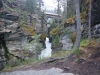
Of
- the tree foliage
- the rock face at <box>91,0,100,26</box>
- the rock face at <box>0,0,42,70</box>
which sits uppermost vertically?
the tree foliage

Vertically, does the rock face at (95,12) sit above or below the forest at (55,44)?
above

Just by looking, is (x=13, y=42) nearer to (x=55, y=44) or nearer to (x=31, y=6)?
(x=55, y=44)

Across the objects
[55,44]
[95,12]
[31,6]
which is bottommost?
[55,44]

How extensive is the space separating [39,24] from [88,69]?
31.2m

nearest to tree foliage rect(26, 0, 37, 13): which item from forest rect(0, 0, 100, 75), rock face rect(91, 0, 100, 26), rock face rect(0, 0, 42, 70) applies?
forest rect(0, 0, 100, 75)

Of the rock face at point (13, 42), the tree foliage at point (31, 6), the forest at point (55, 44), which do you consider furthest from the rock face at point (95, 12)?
the tree foliage at point (31, 6)

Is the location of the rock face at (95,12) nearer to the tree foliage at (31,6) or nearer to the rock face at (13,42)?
the rock face at (13,42)

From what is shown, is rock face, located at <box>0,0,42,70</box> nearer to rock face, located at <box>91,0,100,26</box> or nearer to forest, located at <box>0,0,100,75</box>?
forest, located at <box>0,0,100,75</box>

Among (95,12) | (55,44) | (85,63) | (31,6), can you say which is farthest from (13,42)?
(31,6)

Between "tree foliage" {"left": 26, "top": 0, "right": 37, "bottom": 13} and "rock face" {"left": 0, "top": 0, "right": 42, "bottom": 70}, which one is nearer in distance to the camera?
"rock face" {"left": 0, "top": 0, "right": 42, "bottom": 70}

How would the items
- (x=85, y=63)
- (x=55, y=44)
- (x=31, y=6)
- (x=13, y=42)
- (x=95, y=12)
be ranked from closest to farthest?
(x=85, y=63)
(x=95, y=12)
(x=55, y=44)
(x=13, y=42)
(x=31, y=6)

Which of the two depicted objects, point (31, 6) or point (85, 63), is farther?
point (31, 6)

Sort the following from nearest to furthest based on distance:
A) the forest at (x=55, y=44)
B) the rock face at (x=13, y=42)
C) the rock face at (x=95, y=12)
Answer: the forest at (x=55, y=44) < the rock face at (x=95, y=12) < the rock face at (x=13, y=42)

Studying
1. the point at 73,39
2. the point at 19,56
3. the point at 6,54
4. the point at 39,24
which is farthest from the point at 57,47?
the point at 39,24
